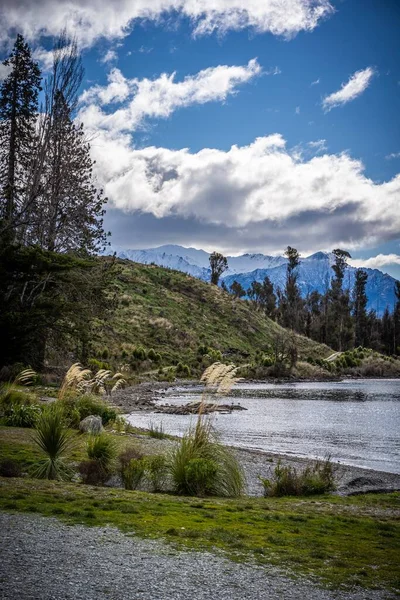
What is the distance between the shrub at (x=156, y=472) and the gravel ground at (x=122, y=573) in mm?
3575

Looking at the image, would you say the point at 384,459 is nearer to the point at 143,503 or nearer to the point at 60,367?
the point at 143,503

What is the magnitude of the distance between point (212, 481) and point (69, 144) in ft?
72.2

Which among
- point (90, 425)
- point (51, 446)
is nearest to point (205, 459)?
point (51, 446)

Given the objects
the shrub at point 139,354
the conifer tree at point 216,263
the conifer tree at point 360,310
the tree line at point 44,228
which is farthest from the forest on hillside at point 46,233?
the conifer tree at point 360,310

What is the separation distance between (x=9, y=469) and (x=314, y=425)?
17376 millimetres

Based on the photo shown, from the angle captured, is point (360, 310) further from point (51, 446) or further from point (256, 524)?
point (256, 524)

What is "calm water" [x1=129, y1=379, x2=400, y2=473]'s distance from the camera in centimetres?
1730

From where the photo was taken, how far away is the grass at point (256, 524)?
5.68 meters

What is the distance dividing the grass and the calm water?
562 centimetres

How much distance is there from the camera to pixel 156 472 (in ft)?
31.4

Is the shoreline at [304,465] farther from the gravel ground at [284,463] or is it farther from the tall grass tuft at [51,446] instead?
the tall grass tuft at [51,446]

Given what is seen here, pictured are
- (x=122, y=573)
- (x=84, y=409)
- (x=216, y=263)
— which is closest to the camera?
(x=122, y=573)

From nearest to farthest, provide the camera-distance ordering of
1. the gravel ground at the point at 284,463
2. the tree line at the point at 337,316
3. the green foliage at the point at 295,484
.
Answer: the green foliage at the point at 295,484 → the gravel ground at the point at 284,463 → the tree line at the point at 337,316

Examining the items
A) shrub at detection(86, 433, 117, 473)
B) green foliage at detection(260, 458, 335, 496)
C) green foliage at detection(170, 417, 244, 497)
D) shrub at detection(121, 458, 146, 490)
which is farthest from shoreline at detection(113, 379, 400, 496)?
shrub at detection(86, 433, 117, 473)
